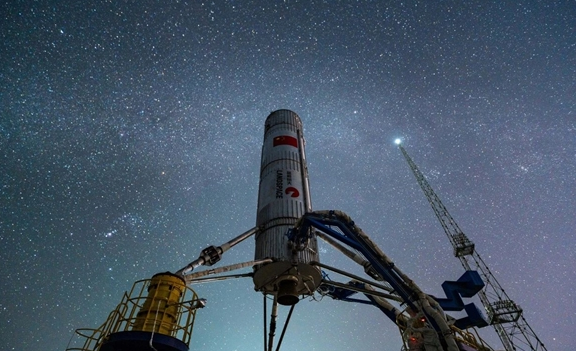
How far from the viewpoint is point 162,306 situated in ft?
36.9

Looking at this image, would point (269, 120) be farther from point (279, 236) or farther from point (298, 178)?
point (279, 236)

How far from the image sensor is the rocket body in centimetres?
1445

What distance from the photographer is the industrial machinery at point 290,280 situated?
10.7 metres

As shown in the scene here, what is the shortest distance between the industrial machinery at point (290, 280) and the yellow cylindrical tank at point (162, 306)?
31 mm

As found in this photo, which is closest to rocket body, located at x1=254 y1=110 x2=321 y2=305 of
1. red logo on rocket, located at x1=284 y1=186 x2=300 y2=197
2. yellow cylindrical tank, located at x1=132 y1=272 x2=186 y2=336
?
red logo on rocket, located at x1=284 y1=186 x2=300 y2=197

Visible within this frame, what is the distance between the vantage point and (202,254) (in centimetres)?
1568

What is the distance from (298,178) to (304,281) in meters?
Result: 5.34

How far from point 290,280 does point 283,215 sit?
304 centimetres

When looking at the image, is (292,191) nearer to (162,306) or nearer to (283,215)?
(283,215)

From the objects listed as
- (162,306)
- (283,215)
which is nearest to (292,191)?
(283,215)

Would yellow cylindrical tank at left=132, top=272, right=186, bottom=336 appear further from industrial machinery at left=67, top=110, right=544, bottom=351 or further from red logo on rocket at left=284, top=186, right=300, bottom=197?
red logo on rocket at left=284, top=186, right=300, bottom=197

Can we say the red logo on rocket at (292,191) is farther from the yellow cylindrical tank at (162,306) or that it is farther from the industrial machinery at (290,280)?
the yellow cylindrical tank at (162,306)

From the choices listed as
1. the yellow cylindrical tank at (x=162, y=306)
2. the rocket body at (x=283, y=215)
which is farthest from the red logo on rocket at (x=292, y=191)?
the yellow cylindrical tank at (x=162, y=306)

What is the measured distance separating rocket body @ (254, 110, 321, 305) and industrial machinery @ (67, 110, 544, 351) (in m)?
0.05
